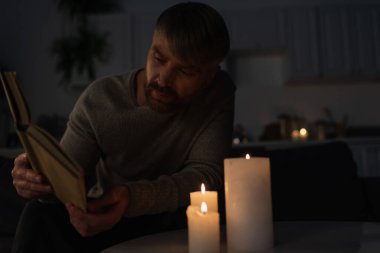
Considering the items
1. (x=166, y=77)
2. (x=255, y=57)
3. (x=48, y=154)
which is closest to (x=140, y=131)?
(x=166, y=77)

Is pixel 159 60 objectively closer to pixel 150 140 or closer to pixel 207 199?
pixel 150 140

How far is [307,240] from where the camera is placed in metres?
0.79

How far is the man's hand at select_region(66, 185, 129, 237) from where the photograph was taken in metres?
0.73

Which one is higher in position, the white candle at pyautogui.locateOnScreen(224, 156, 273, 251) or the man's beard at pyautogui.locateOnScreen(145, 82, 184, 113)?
the man's beard at pyautogui.locateOnScreen(145, 82, 184, 113)

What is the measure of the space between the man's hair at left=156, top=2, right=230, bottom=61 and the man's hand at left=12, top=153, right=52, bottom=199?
0.41 m

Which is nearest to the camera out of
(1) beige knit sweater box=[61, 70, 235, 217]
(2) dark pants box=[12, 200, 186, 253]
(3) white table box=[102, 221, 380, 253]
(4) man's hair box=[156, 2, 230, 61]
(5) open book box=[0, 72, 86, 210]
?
(5) open book box=[0, 72, 86, 210]

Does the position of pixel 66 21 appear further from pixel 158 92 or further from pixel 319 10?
Answer: pixel 158 92

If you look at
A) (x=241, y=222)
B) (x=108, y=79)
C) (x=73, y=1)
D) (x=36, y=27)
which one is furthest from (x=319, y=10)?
→ (x=241, y=222)

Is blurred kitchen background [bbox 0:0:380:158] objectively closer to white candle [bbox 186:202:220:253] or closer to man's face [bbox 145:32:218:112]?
man's face [bbox 145:32:218:112]

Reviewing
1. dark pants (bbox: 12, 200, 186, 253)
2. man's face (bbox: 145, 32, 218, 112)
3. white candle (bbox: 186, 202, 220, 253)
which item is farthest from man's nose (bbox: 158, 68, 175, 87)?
white candle (bbox: 186, 202, 220, 253)

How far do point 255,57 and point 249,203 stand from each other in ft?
12.7

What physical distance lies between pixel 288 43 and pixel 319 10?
0.44 m

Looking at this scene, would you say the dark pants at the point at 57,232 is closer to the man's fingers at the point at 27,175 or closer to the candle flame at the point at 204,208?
the man's fingers at the point at 27,175

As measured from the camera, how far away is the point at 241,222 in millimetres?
741
